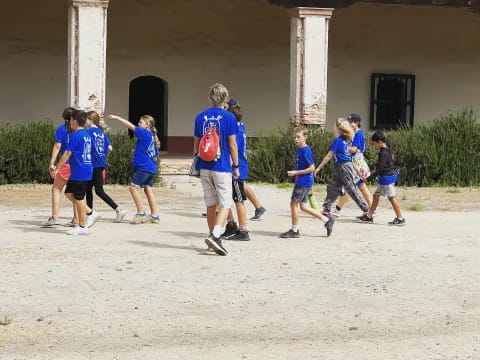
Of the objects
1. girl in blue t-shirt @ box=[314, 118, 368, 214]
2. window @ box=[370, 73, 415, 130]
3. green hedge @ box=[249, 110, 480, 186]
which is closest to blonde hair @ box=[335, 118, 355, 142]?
girl in blue t-shirt @ box=[314, 118, 368, 214]

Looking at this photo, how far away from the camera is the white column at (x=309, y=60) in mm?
18938

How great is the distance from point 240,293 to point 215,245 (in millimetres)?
1578

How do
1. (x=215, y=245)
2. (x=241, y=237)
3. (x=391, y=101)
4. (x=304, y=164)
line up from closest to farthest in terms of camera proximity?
(x=215, y=245), (x=241, y=237), (x=304, y=164), (x=391, y=101)

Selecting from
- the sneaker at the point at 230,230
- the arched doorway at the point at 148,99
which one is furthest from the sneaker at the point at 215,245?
the arched doorway at the point at 148,99

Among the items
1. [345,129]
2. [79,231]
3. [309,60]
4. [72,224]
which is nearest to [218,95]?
[79,231]

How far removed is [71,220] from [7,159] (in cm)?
471

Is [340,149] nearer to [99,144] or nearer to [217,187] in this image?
[217,187]

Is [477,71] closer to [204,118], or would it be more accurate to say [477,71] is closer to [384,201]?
[384,201]

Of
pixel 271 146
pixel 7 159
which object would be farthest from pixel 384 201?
pixel 7 159

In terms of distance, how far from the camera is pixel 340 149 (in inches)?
474

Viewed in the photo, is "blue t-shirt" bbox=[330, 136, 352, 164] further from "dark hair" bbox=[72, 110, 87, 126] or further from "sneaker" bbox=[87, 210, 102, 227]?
"dark hair" bbox=[72, 110, 87, 126]

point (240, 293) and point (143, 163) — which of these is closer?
point (240, 293)

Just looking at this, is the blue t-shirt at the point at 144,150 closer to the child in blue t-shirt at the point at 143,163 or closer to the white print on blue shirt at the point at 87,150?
the child in blue t-shirt at the point at 143,163

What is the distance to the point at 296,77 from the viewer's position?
19.1 metres
